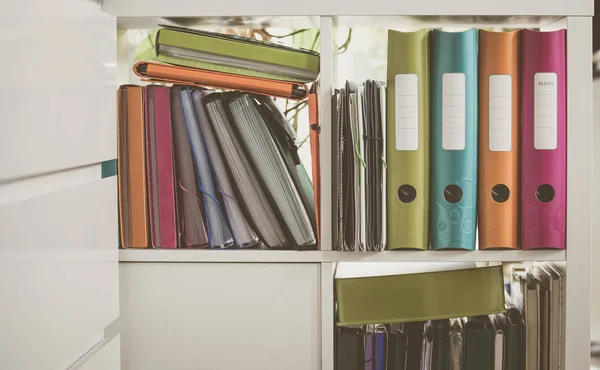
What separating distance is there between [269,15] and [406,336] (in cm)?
65

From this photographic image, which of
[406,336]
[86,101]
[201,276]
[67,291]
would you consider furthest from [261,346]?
[86,101]

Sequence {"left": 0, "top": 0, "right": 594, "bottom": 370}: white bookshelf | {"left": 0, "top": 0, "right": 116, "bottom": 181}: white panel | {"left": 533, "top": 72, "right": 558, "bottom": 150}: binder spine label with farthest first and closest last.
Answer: {"left": 533, "top": 72, "right": 558, "bottom": 150}: binder spine label < {"left": 0, "top": 0, "right": 594, "bottom": 370}: white bookshelf < {"left": 0, "top": 0, "right": 116, "bottom": 181}: white panel

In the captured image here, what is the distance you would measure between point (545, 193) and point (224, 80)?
0.62 m

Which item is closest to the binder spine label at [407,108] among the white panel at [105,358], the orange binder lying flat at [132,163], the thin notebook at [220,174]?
the thin notebook at [220,174]

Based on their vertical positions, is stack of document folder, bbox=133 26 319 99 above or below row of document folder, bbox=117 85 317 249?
above

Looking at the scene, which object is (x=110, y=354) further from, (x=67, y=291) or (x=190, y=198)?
(x=190, y=198)

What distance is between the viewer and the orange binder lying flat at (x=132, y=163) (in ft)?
4.02

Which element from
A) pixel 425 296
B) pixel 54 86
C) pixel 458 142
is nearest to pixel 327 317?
pixel 425 296

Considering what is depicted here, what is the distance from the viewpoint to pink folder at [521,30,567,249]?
1143 millimetres

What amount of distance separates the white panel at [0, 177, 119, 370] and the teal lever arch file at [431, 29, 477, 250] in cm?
57

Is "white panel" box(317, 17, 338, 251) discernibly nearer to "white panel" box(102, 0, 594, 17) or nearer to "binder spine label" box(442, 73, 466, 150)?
Answer: "white panel" box(102, 0, 594, 17)

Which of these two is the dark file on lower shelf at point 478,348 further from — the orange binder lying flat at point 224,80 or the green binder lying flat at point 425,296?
the orange binder lying flat at point 224,80

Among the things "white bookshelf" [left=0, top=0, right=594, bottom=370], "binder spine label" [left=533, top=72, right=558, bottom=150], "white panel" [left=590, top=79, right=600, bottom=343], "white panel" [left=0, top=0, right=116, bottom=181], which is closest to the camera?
"white panel" [left=0, top=0, right=116, bottom=181]

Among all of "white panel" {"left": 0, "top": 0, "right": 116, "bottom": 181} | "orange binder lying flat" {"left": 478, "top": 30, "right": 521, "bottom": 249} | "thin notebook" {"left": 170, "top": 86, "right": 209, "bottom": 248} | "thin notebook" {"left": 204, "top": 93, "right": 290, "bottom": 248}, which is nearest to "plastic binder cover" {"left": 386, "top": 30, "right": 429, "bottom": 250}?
"orange binder lying flat" {"left": 478, "top": 30, "right": 521, "bottom": 249}
